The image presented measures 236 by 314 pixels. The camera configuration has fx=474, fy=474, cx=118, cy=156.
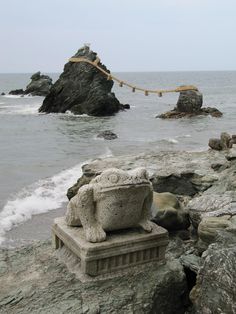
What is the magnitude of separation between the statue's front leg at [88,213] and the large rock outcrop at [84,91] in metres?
31.5

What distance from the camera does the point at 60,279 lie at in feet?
14.5

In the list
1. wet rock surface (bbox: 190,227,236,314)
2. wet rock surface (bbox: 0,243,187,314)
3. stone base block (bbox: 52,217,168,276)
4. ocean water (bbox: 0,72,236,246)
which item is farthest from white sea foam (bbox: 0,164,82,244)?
wet rock surface (bbox: 190,227,236,314)

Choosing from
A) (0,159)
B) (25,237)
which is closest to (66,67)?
(0,159)

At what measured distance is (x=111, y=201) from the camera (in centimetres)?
437

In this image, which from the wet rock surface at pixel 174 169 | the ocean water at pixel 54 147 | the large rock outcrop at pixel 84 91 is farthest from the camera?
the large rock outcrop at pixel 84 91

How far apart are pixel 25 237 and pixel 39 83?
54.2 meters

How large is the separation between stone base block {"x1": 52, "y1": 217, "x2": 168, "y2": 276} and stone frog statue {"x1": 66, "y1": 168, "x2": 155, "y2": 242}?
0.08 meters

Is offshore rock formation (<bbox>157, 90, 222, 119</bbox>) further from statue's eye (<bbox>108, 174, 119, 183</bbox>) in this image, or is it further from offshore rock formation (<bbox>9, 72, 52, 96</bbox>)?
statue's eye (<bbox>108, 174, 119, 183</bbox>)

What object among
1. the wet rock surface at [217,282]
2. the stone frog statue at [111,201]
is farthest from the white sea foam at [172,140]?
the wet rock surface at [217,282]

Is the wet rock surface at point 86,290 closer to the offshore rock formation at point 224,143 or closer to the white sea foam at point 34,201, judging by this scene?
the white sea foam at point 34,201

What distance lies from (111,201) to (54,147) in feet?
54.9

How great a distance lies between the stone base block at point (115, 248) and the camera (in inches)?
169

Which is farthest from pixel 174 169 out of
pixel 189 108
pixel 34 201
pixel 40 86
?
pixel 40 86

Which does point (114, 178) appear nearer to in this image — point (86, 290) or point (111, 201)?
point (111, 201)
